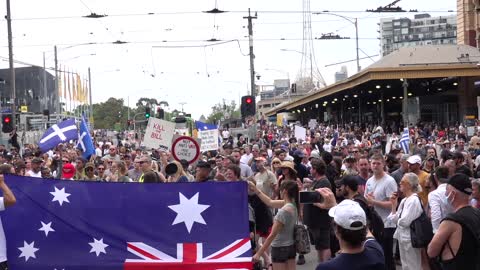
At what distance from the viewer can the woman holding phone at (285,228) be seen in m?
8.52

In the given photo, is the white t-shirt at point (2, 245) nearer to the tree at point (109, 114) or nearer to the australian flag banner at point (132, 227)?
the australian flag banner at point (132, 227)

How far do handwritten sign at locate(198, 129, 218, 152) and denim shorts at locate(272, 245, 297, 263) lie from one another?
12427mm

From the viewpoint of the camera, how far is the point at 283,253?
8.76 m

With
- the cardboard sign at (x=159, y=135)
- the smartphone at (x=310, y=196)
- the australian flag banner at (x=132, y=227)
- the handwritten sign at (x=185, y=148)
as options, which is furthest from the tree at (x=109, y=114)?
the smartphone at (x=310, y=196)

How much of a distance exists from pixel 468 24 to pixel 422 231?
5220 centimetres

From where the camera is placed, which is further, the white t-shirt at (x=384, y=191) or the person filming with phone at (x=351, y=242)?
the white t-shirt at (x=384, y=191)

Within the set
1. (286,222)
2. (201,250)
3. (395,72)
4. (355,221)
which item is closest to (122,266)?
(201,250)

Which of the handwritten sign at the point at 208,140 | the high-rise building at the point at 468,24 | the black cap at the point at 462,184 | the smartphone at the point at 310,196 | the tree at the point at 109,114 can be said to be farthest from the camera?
the tree at the point at 109,114

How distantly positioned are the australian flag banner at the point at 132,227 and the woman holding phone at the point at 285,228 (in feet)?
2.28

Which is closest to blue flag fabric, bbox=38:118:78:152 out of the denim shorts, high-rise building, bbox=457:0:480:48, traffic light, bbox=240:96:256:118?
the denim shorts

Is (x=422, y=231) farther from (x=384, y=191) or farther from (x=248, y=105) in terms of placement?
(x=248, y=105)

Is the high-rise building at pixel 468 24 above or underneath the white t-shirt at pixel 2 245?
above

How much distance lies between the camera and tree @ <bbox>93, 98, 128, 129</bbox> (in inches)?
5295

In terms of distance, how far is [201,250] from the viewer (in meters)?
7.79
